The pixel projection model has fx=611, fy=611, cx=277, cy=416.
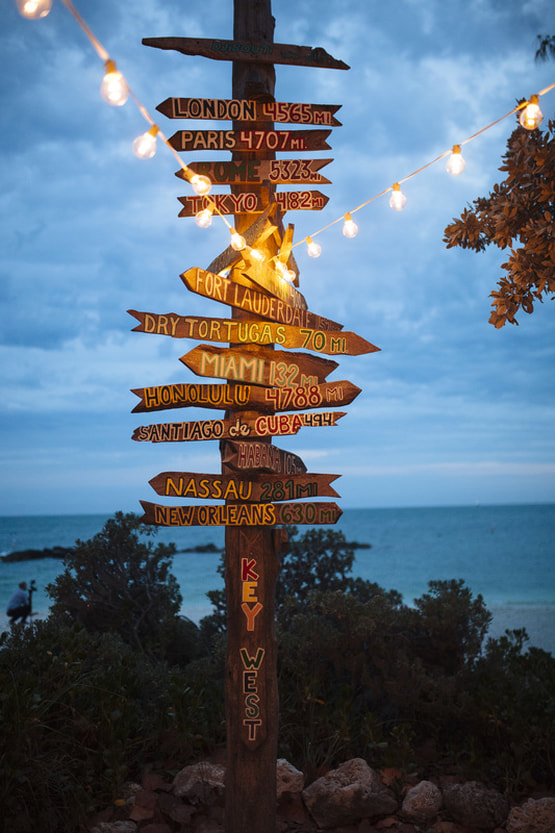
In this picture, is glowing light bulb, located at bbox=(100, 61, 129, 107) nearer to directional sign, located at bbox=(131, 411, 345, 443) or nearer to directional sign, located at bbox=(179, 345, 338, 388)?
directional sign, located at bbox=(179, 345, 338, 388)

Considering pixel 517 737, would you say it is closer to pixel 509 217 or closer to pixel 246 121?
pixel 509 217

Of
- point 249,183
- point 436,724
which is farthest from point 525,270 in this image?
point 436,724

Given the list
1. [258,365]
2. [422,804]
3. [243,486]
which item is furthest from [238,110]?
[422,804]

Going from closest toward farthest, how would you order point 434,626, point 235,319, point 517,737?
point 235,319 → point 517,737 → point 434,626

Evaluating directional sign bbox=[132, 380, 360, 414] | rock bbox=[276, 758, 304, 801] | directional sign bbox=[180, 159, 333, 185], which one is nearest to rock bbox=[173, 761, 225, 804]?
rock bbox=[276, 758, 304, 801]

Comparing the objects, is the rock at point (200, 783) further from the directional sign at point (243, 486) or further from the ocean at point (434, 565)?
the ocean at point (434, 565)

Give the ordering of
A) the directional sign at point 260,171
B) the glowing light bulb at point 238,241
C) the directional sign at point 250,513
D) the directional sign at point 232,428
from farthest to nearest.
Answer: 1. the directional sign at point 260,171
2. the glowing light bulb at point 238,241
3. the directional sign at point 232,428
4. the directional sign at point 250,513

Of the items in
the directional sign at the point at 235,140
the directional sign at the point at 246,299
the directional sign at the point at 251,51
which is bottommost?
the directional sign at the point at 246,299

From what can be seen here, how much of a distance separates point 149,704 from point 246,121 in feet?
16.5

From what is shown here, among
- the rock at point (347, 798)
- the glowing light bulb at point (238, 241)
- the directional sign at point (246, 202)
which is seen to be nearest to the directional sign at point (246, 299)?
the glowing light bulb at point (238, 241)

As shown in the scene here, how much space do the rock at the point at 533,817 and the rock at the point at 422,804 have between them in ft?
1.67

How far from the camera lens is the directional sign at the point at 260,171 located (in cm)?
474

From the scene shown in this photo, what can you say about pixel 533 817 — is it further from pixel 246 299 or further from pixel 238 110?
pixel 238 110

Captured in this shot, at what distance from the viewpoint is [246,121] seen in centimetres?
473
